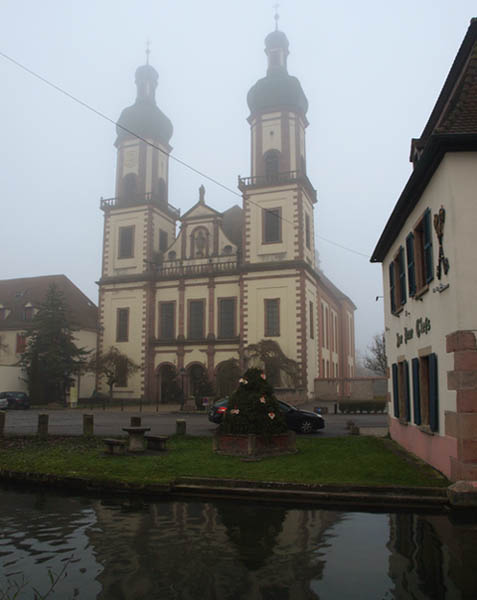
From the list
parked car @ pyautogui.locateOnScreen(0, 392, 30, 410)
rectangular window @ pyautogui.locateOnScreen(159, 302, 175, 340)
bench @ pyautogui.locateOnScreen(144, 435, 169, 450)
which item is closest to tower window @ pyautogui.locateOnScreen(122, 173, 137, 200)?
rectangular window @ pyautogui.locateOnScreen(159, 302, 175, 340)

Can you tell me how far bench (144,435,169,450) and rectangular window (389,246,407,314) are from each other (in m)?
7.50

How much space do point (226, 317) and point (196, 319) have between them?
255 centimetres

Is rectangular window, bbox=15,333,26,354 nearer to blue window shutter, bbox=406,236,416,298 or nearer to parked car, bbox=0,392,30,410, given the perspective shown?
parked car, bbox=0,392,30,410

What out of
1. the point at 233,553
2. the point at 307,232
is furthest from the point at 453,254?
the point at 307,232

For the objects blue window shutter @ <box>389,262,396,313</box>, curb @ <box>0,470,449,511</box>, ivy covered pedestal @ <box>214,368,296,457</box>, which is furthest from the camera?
blue window shutter @ <box>389,262,396,313</box>

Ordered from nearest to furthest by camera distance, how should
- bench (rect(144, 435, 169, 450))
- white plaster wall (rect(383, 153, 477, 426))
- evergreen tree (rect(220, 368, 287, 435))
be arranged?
white plaster wall (rect(383, 153, 477, 426)) → evergreen tree (rect(220, 368, 287, 435)) → bench (rect(144, 435, 169, 450))

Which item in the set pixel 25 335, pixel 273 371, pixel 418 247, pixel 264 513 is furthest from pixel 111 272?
pixel 264 513

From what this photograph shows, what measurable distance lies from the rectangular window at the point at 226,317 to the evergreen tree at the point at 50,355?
1132 centimetres

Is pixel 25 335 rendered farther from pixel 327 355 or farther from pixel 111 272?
pixel 327 355

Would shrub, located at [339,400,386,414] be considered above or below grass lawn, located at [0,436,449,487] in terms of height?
above

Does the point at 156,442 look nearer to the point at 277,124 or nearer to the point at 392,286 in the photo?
the point at 392,286

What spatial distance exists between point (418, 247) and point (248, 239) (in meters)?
29.8

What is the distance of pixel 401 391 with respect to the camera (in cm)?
1641

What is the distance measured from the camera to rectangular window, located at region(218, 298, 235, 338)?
141ft
